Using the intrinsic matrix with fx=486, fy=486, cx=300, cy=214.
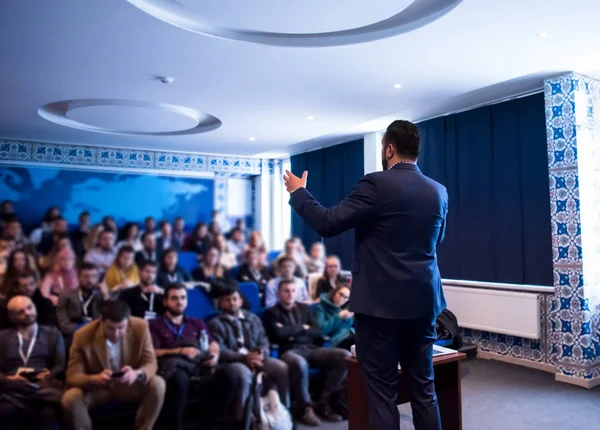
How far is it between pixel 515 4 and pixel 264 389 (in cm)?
197

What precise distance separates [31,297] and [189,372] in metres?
0.79

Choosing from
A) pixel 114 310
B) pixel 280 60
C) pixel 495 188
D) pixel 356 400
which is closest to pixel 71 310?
pixel 114 310

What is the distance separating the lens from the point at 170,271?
802 mm

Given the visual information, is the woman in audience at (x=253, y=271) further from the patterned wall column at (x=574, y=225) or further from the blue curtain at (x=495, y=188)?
the blue curtain at (x=495, y=188)

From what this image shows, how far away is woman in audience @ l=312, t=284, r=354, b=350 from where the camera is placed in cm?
151

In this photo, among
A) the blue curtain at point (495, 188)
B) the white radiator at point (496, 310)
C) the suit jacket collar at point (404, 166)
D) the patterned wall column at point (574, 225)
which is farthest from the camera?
the blue curtain at point (495, 188)

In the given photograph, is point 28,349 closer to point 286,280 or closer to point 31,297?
point 31,297

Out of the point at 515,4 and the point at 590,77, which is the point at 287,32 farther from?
the point at 590,77

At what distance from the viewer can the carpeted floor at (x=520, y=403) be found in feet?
7.86

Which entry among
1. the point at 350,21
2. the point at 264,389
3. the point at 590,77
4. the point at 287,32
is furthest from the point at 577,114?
the point at 264,389

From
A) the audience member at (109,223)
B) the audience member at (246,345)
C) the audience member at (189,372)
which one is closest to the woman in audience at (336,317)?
the audience member at (246,345)

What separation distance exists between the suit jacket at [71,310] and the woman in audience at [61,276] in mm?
29

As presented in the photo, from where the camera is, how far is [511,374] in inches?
131

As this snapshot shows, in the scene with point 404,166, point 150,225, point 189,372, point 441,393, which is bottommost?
point 441,393
